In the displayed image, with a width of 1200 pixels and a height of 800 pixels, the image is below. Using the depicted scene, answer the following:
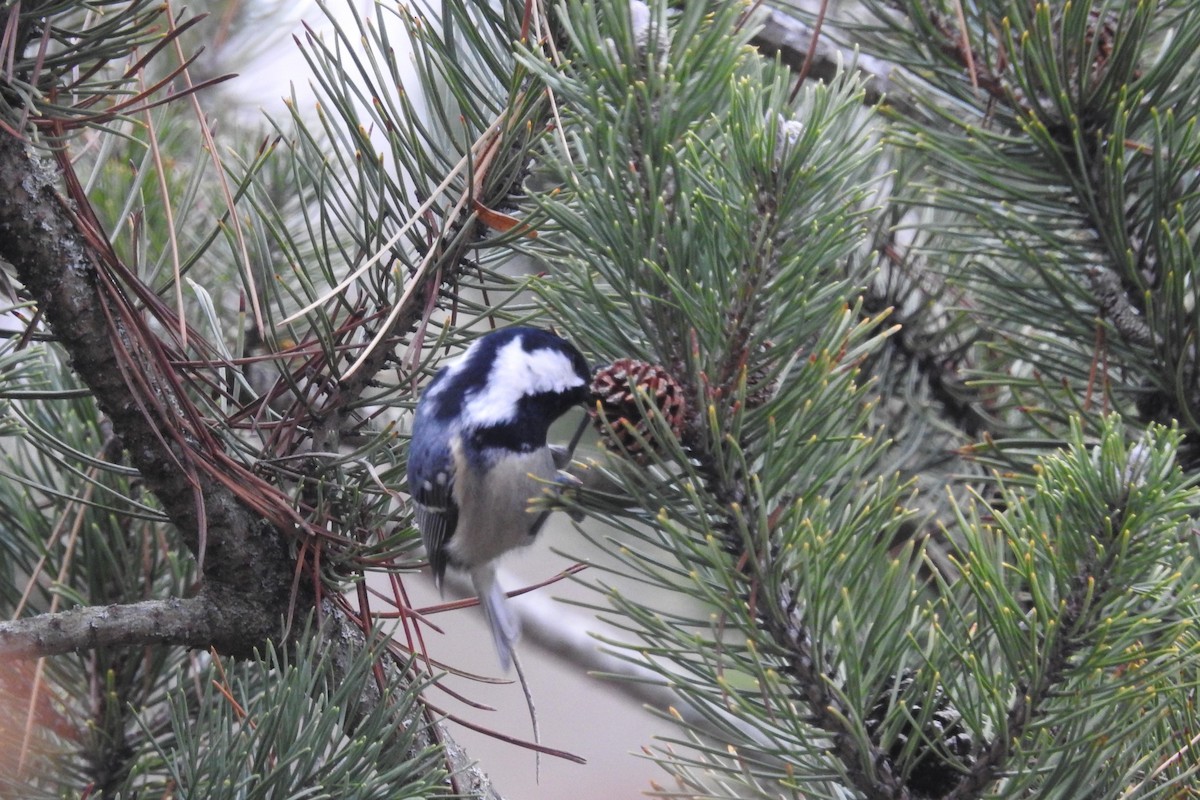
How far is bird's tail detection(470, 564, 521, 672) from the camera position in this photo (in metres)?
0.81

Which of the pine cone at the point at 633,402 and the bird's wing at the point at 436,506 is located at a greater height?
the pine cone at the point at 633,402

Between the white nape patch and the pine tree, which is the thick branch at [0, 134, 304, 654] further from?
the white nape patch

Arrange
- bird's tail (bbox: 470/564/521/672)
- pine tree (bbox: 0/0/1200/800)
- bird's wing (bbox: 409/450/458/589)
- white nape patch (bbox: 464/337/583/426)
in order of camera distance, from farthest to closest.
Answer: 1. bird's tail (bbox: 470/564/521/672)
2. bird's wing (bbox: 409/450/458/589)
3. white nape patch (bbox: 464/337/583/426)
4. pine tree (bbox: 0/0/1200/800)

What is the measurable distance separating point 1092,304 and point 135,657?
0.80m

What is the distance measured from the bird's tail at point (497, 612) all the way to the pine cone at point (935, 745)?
14.1 inches

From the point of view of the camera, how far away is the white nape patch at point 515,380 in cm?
61

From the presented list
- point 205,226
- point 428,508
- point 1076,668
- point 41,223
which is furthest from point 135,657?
point 1076,668

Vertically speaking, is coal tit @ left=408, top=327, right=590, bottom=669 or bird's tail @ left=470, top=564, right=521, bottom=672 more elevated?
coal tit @ left=408, top=327, right=590, bottom=669

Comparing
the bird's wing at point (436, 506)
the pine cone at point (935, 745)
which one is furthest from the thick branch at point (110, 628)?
the pine cone at point (935, 745)

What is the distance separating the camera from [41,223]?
1.70ft

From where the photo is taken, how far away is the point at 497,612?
32.8 inches

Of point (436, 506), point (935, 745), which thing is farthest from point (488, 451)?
point (935, 745)

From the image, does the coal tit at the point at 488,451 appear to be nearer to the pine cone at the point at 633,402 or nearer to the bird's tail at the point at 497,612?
the bird's tail at the point at 497,612

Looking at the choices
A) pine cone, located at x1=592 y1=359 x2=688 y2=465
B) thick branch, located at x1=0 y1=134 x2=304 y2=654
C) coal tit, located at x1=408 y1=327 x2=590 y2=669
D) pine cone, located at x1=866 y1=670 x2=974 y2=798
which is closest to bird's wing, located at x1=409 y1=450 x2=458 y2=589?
coal tit, located at x1=408 y1=327 x2=590 y2=669
